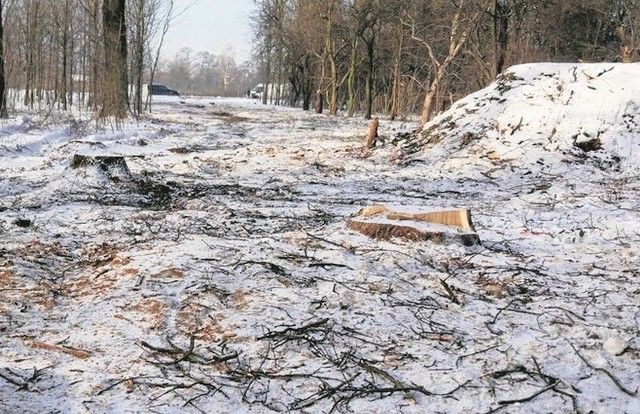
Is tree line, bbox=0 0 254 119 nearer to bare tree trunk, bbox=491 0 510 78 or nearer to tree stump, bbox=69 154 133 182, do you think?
tree stump, bbox=69 154 133 182

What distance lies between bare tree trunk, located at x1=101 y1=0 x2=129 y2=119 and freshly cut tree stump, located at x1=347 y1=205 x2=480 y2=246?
40.6 ft

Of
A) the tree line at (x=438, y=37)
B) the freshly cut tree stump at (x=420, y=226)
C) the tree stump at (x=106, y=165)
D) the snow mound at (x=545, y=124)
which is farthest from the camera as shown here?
the tree line at (x=438, y=37)

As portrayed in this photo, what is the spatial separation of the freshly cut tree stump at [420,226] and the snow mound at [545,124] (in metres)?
4.70

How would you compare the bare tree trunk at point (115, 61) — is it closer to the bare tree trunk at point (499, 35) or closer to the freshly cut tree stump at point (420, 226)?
the freshly cut tree stump at point (420, 226)

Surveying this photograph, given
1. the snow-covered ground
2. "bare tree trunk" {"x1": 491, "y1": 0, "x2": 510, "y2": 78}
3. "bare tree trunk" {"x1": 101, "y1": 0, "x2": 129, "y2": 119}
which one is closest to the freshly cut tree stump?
the snow-covered ground

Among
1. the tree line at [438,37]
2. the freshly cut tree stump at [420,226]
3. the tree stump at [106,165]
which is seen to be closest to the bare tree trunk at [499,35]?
the tree line at [438,37]

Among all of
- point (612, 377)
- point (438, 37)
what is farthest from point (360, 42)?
point (612, 377)

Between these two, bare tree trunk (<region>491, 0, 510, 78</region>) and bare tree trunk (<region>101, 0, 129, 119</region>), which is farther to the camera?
bare tree trunk (<region>491, 0, 510, 78</region>)

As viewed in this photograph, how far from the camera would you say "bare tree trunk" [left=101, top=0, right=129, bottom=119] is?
1554 cm

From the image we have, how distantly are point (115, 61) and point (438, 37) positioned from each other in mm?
14329

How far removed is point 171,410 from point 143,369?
384 millimetres

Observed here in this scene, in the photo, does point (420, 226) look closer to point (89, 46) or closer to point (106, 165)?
point (106, 165)

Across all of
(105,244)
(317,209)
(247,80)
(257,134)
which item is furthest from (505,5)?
(247,80)

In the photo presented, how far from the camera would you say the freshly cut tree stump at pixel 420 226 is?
4.66 metres
